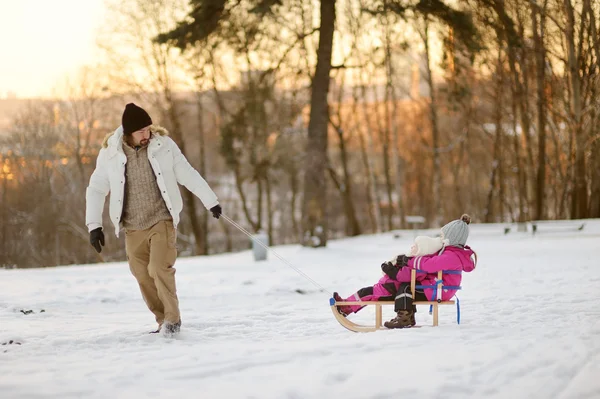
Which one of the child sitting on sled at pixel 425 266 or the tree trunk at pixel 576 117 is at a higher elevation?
the tree trunk at pixel 576 117

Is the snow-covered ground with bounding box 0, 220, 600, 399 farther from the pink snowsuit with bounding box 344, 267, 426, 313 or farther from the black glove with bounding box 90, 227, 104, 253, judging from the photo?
the black glove with bounding box 90, 227, 104, 253

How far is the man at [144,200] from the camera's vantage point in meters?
6.36

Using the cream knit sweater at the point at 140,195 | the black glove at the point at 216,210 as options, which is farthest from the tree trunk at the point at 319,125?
the cream knit sweater at the point at 140,195

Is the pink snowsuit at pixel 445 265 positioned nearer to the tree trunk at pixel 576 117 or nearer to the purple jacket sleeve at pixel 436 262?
the purple jacket sleeve at pixel 436 262

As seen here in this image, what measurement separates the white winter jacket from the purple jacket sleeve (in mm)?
1905

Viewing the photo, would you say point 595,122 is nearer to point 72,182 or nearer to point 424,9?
point 424,9

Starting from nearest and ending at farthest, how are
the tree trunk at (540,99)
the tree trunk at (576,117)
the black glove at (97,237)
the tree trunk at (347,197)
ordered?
the black glove at (97,237) < the tree trunk at (576,117) < the tree trunk at (540,99) < the tree trunk at (347,197)

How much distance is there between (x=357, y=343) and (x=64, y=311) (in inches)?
179

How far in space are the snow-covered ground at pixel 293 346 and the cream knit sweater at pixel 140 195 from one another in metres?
1.01

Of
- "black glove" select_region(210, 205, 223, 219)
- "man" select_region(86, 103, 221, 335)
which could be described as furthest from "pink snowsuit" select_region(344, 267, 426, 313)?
"man" select_region(86, 103, 221, 335)

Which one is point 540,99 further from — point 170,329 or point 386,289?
point 170,329

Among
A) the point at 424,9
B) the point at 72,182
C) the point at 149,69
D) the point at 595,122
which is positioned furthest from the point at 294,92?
the point at 72,182

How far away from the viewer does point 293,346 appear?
225 inches

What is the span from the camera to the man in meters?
6.36
